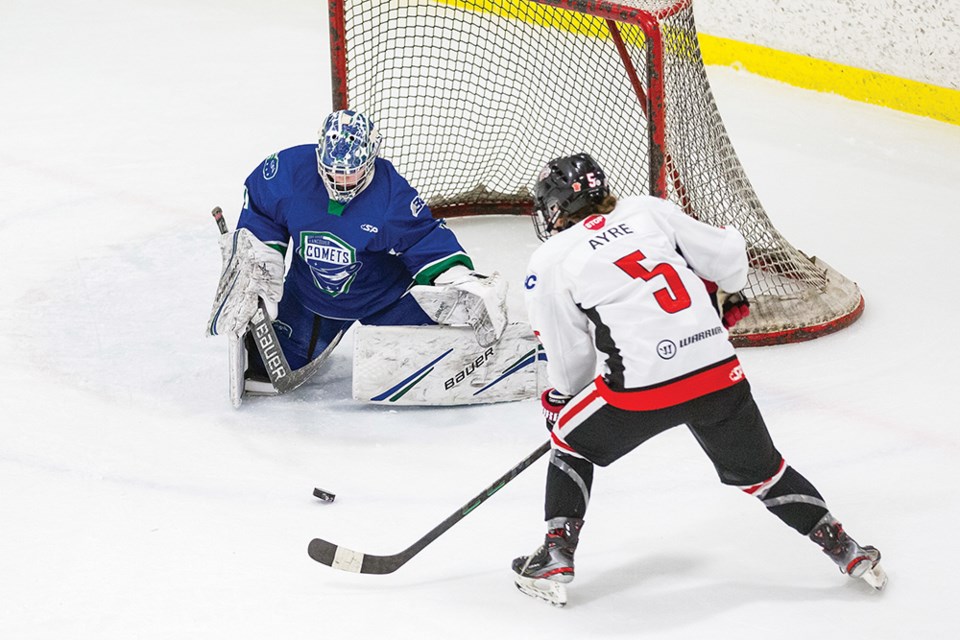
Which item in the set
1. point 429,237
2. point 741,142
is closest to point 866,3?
point 741,142

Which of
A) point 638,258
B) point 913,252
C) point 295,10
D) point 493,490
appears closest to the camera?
point 638,258

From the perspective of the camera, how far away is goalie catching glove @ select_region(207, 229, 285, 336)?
3.17 metres

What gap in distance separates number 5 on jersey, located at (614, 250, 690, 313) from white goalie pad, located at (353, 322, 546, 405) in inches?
39.8

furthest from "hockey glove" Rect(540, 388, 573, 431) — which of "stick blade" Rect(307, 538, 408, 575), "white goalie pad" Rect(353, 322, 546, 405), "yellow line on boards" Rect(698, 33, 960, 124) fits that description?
"yellow line on boards" Rect(698, 33, 960, 124)

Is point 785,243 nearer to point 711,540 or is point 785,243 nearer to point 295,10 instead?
point 711,540

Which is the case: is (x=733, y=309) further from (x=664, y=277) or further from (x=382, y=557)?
(x=382, y=557)

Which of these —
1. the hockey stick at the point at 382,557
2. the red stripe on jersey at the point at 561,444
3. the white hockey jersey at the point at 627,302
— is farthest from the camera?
the hockey stick at the point at 382,557

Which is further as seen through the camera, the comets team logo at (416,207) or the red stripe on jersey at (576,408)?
the comets team logo at (416,207)

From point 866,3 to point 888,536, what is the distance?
3.36 metres

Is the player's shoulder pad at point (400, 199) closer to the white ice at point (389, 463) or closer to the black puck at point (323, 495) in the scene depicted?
the white ice at point (389, 463)

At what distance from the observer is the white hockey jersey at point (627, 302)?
87.3 inches

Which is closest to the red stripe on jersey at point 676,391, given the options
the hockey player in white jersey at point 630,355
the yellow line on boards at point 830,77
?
the hockey player in white jersey at point 630,355

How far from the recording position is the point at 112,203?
4672mm

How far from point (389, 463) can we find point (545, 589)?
2.27ft
